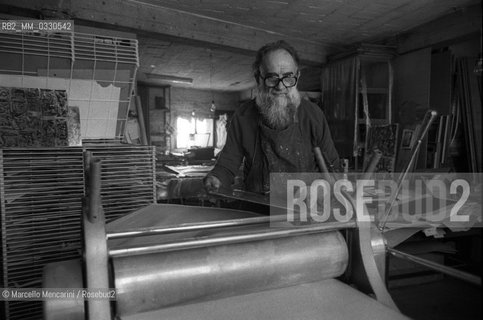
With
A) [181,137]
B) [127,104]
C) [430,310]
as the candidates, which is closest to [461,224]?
[430,310]

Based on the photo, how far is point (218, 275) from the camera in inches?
33.2

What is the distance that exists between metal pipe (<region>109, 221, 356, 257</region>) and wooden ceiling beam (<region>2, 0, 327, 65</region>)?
10.6ft

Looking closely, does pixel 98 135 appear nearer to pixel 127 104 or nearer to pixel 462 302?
pixel 127 104

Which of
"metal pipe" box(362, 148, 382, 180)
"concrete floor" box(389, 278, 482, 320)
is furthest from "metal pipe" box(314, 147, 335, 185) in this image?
"concrete floor" box(389, 278, 482, 320)

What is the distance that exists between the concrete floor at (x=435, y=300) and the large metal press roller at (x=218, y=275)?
2.17m

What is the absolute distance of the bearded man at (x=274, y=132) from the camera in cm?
205

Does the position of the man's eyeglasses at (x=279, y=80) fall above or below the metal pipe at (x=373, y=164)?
above

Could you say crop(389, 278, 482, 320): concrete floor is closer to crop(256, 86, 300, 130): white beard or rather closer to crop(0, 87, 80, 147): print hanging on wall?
crop(256, 86, 300, 130): white beard

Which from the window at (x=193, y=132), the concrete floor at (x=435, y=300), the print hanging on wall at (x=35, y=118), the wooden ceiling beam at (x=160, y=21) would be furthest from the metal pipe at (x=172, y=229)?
the window at (x=193, y=132)

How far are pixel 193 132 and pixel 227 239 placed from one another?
35.1 feet

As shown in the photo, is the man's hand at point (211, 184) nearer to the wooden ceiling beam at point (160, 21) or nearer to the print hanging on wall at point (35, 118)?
the print hanging on wall at point (35, 118)

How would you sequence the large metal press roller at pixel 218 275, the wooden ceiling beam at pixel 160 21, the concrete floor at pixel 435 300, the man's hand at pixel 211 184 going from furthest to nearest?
the wooden ceiling beam at pixel 160 21 < the concrete floor at pixel 435 300 < the man's hand at pixel 211 184 < the large metal press roller at pixel 218 275

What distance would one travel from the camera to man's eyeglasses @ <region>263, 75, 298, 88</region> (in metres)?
2.05

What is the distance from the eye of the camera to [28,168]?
4.46 feet
